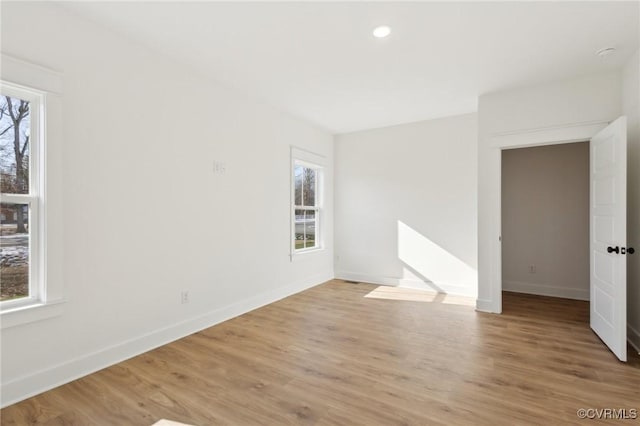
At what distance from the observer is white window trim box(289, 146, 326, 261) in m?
4.93

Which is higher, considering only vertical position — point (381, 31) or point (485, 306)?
point (381, 31)

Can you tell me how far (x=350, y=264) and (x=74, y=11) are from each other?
195 inches

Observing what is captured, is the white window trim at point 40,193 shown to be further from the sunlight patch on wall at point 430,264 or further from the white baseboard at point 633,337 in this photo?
the white baseboard at point 633,337

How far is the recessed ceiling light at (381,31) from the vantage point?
2.57m

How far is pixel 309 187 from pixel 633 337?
4444 mm

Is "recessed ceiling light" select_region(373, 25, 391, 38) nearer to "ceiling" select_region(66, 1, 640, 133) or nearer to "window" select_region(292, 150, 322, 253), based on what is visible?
"ceiling" select_region(66, 1, 640, 133)

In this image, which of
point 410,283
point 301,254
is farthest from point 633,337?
point 301,254

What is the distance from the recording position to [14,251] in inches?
86.3

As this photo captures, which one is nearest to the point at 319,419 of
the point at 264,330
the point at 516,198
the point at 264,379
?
the point at 264,379

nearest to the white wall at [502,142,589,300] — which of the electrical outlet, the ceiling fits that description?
the ceiling

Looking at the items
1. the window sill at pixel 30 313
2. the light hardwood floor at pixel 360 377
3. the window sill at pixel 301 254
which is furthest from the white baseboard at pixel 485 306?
the window sill at pixel 30 313

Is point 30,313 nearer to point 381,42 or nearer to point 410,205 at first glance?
point 381,42

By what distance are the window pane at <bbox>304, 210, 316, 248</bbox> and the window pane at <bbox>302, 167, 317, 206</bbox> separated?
196mm

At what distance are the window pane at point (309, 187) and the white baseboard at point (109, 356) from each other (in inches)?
78.8
